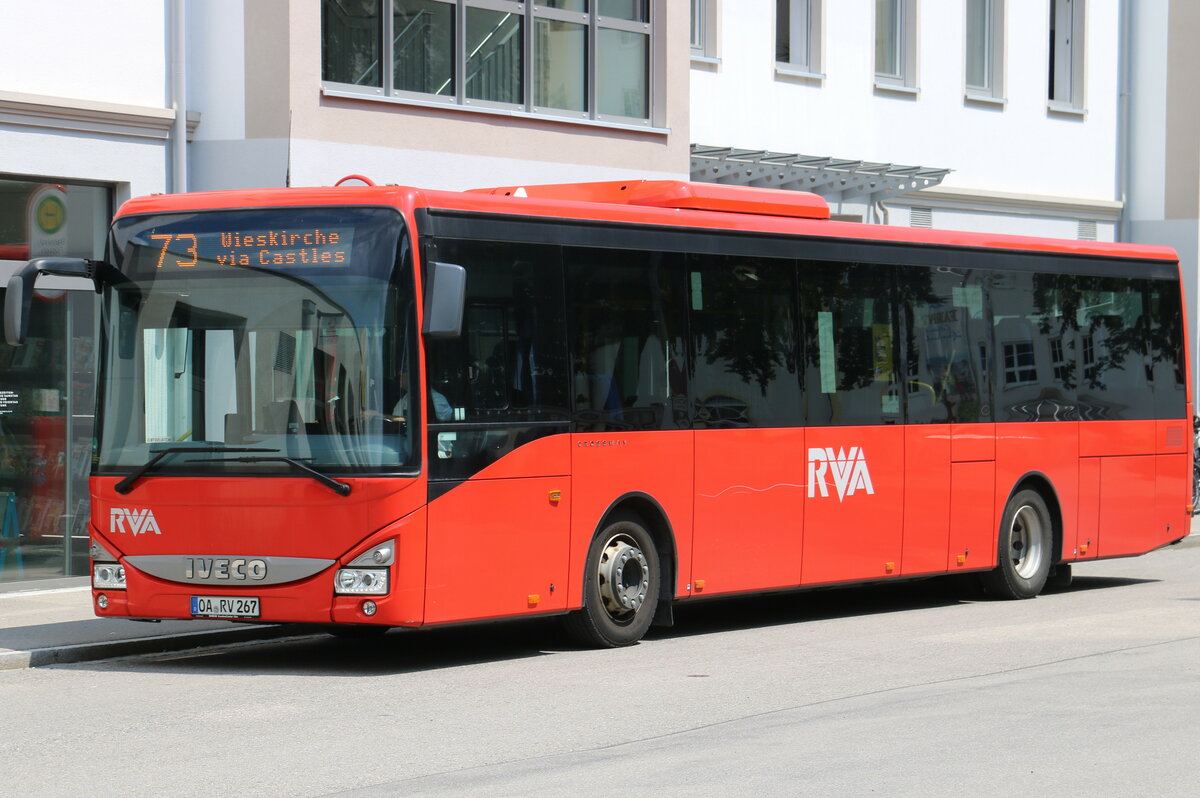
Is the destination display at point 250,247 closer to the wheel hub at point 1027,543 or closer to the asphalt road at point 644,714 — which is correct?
the asphalt road at point 644,714

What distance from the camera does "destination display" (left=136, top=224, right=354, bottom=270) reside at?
11.3m

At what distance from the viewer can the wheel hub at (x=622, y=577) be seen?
1257 centimetres

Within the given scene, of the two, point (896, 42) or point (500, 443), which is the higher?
point (896, 42)

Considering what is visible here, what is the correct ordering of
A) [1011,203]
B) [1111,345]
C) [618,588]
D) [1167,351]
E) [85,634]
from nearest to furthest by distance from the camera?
[618,588], [85,634], [1111,345], [1167,351], [1011,203]

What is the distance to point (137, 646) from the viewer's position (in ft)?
41.7

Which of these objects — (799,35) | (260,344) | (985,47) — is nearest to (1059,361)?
(260,344)

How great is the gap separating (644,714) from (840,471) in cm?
519

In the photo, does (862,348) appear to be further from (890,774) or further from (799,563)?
(890,774)

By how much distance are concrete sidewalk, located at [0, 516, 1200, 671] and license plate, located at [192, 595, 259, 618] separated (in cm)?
135

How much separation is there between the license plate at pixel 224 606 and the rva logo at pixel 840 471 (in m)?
4.79

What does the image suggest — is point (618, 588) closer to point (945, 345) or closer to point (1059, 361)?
point (945, 345)

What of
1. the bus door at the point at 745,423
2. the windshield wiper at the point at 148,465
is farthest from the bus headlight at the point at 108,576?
the bus door at the point at 745,423

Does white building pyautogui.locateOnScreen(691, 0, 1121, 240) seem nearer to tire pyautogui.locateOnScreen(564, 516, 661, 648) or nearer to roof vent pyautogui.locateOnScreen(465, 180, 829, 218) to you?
roof vent pyautogui.locateOnScreen(465, 180, 829, 218)

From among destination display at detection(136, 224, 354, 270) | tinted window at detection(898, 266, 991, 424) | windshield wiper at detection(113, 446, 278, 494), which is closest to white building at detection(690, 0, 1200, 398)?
tinted window at detection(898, 266, 991, 424)
